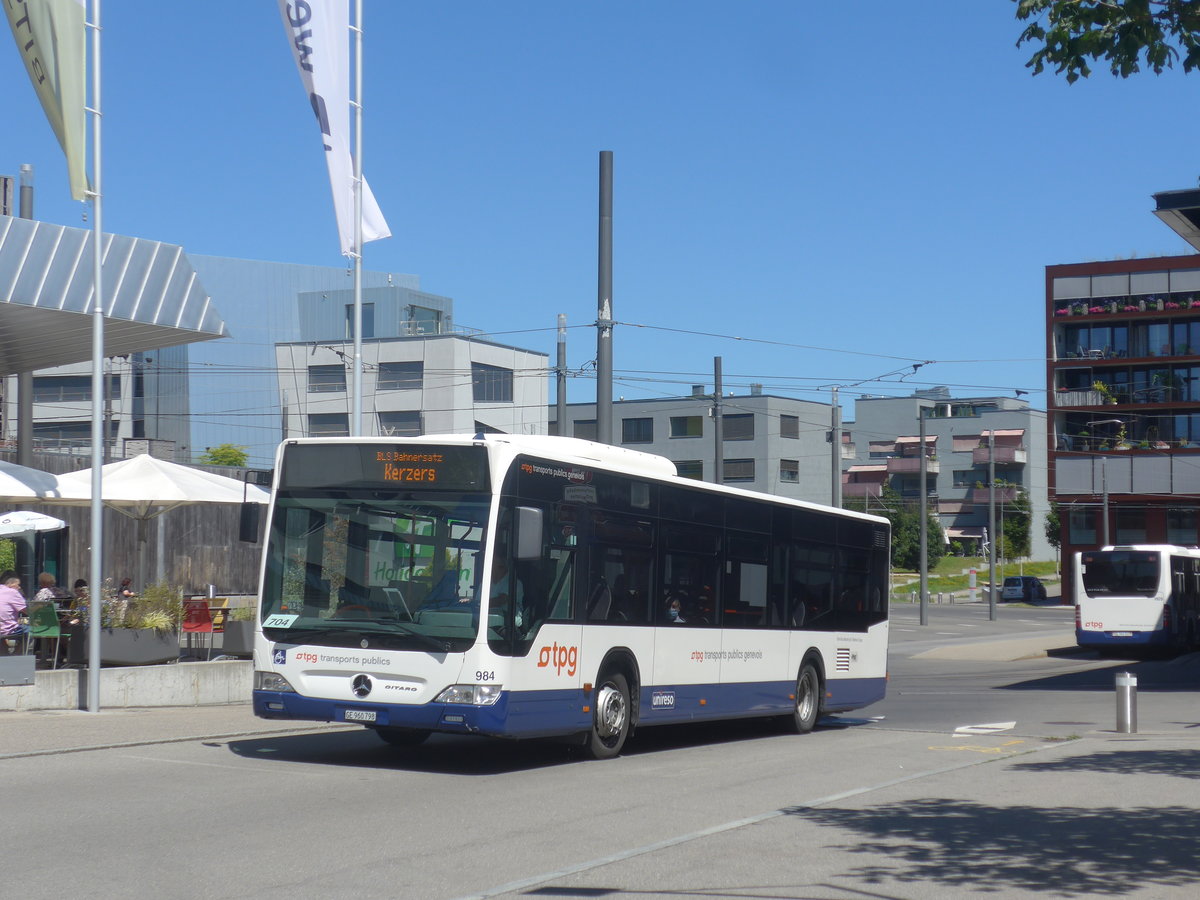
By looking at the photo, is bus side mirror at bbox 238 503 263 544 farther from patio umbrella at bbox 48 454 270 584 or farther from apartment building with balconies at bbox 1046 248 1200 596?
apartment building with balconies at bbox 1046 248 1200 596

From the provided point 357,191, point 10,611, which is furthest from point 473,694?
point 357,191

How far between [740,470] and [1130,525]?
2763cm

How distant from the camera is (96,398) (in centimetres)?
1628

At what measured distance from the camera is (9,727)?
48.0 feet

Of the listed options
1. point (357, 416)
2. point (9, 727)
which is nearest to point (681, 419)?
point (357, 416)

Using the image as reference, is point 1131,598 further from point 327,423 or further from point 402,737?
point 327,423

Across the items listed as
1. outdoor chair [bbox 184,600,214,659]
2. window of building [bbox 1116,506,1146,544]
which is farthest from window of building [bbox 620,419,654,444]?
outdoor chair [bbox 184,600,214,659]

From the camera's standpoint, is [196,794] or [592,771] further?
[592,771]

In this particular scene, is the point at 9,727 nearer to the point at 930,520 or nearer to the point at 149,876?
the point at 149,876

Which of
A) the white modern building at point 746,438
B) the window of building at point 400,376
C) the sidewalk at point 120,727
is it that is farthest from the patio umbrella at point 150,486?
the white modern building at point 746,438

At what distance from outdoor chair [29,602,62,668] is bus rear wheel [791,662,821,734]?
29.9 ft

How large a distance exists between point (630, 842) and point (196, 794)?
11.6ft

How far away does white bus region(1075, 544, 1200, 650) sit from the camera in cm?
3812

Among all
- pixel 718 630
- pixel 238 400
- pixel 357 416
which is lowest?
pixel 718 630
